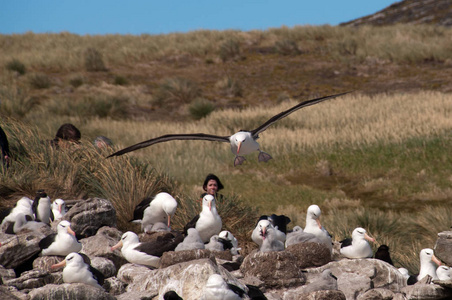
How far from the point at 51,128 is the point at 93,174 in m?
12.3

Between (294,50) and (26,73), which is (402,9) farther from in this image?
(26,73)

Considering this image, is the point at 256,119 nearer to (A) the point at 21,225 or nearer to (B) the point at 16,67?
(B) the point at 16,67

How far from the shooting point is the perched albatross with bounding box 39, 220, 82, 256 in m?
7.76

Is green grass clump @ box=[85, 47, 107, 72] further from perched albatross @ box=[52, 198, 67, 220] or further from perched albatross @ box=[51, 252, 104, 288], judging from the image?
perched albatross @ box=[51, 252, 104, 288]

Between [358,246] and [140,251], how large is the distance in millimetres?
2813

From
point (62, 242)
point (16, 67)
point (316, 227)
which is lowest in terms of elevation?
point (316, 227)


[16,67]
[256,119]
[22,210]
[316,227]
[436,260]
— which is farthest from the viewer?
[16,67]

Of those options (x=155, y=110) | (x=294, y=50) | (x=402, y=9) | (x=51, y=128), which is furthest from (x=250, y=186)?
(x=402, y=9)

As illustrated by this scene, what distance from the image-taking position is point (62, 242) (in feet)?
25.4

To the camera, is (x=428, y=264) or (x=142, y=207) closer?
(x=428, y=264)

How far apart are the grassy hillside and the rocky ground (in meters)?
2.13

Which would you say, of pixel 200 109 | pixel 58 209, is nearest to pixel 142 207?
pixel 58 209

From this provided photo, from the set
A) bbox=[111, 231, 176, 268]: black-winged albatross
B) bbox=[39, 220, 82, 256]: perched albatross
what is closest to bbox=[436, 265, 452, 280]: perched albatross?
bbox=[111, 231, 176, 268]: black-winged albatross

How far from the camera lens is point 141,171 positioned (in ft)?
38.9
